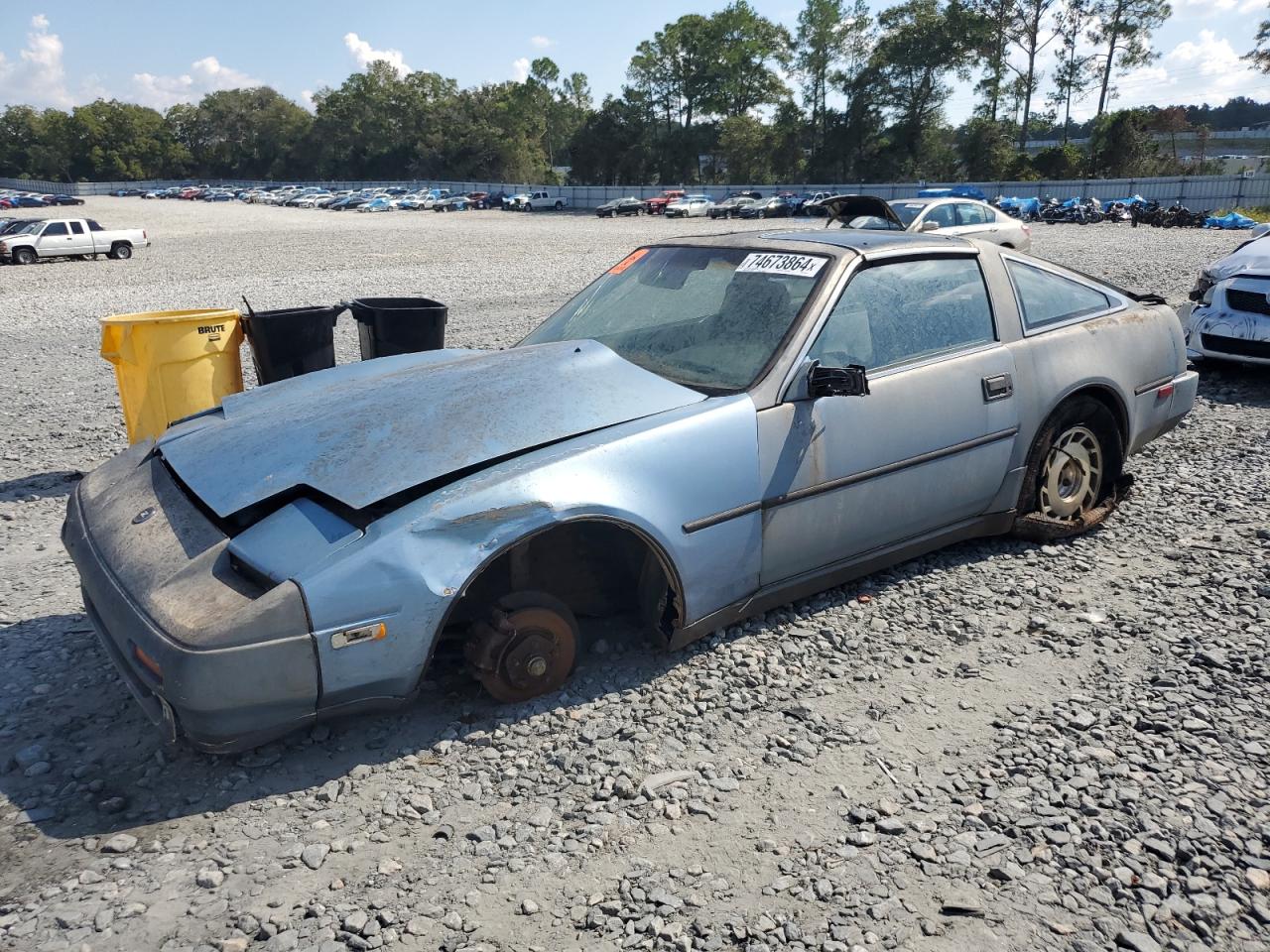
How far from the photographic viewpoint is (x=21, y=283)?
62.8 ft

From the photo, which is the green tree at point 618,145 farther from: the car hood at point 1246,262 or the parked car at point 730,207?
the car hood at point 1246,262

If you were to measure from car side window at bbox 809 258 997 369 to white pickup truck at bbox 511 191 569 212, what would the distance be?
5869 cm

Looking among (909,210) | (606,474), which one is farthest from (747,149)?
(606,474)

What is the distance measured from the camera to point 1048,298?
4.34 metres

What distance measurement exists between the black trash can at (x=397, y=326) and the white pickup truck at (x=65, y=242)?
24114 mm

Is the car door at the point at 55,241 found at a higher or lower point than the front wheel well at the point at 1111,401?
higher

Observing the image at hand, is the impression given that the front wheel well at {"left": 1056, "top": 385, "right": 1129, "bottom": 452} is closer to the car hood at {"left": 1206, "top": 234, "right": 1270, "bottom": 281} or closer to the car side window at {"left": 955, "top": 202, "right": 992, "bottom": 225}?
the car hood at {"left": 1206, "top": 234, "right": 1270, "bottom": 281}

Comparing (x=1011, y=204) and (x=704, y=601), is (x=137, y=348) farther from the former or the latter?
(x=1011, y=204)

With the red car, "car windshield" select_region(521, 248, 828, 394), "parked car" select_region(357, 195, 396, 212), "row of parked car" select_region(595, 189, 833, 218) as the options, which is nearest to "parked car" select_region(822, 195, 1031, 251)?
"car windshield" select_region(521, 248, 828, 394)

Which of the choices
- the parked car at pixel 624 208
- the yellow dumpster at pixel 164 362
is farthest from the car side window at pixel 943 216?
the parked car at pixel 624 208

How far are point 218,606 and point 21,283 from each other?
2086cm

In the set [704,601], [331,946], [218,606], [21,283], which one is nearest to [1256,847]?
[704,601]

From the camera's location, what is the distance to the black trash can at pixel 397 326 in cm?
578

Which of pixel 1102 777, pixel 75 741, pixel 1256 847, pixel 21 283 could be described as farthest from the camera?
pixel 21 283
